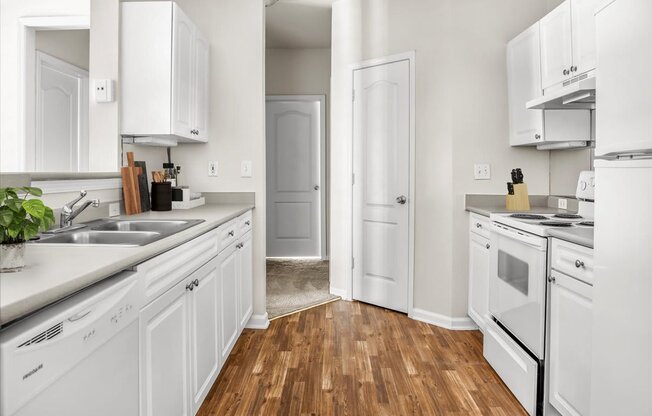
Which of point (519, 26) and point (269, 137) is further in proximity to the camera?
point (269, 137)

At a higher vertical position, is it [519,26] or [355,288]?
[519,26]

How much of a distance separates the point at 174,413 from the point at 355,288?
102 inches

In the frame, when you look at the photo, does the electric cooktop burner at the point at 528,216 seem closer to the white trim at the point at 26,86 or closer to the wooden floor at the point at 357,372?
the wooden floor at the point at 357,372

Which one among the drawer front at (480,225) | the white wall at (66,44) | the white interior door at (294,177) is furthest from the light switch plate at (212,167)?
the white interior door at (294,177)

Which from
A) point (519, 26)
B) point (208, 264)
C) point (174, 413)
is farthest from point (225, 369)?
point (519, 26)

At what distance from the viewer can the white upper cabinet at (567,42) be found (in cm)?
246

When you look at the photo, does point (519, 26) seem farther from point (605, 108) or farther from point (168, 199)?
point (168, 199)

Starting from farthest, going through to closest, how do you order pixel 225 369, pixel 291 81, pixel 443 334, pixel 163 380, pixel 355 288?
pixel 291 81 < pixel 355 288 < pixel 443 334 < pixel 225 369 < pixel 163 380

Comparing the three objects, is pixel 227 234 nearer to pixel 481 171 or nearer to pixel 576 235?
pixel 576 235

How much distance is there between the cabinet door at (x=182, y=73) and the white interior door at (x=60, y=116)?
490 millimetres

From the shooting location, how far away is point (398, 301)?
383cm

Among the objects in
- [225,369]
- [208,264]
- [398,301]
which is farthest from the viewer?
[398,301]

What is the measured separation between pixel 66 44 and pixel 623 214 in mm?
2698

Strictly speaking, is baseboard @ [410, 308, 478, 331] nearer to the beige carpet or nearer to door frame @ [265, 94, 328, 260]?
the beige carpet
